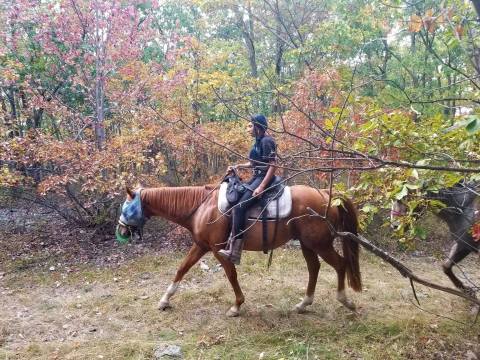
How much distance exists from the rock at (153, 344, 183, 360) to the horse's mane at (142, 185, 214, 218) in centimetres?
154

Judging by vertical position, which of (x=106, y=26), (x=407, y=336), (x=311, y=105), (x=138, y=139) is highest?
(x=106, y=26)

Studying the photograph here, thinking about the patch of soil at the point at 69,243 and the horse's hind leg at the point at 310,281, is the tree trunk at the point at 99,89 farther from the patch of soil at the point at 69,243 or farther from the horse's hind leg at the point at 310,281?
the horse's hind leg at the point at 310,281

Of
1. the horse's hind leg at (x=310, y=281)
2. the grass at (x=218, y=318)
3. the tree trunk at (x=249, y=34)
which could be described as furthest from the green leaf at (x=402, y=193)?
the tree trunk at (x=249, y=34)

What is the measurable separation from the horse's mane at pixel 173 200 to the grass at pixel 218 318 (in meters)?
1.29

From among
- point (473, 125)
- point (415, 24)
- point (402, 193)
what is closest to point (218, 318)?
point (402, 193)

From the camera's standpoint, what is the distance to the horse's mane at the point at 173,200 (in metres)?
4.65

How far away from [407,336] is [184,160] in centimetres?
548

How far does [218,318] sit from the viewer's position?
14.8ft

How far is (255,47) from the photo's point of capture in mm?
13336

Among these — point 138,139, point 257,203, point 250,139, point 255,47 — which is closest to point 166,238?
point 138,139

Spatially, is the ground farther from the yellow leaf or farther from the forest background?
the yellow leaf

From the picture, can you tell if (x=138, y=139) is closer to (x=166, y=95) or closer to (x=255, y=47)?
(x=166, y=95)

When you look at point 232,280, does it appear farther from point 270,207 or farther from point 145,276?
point 145,276

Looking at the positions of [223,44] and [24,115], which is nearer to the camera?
[24,115]
